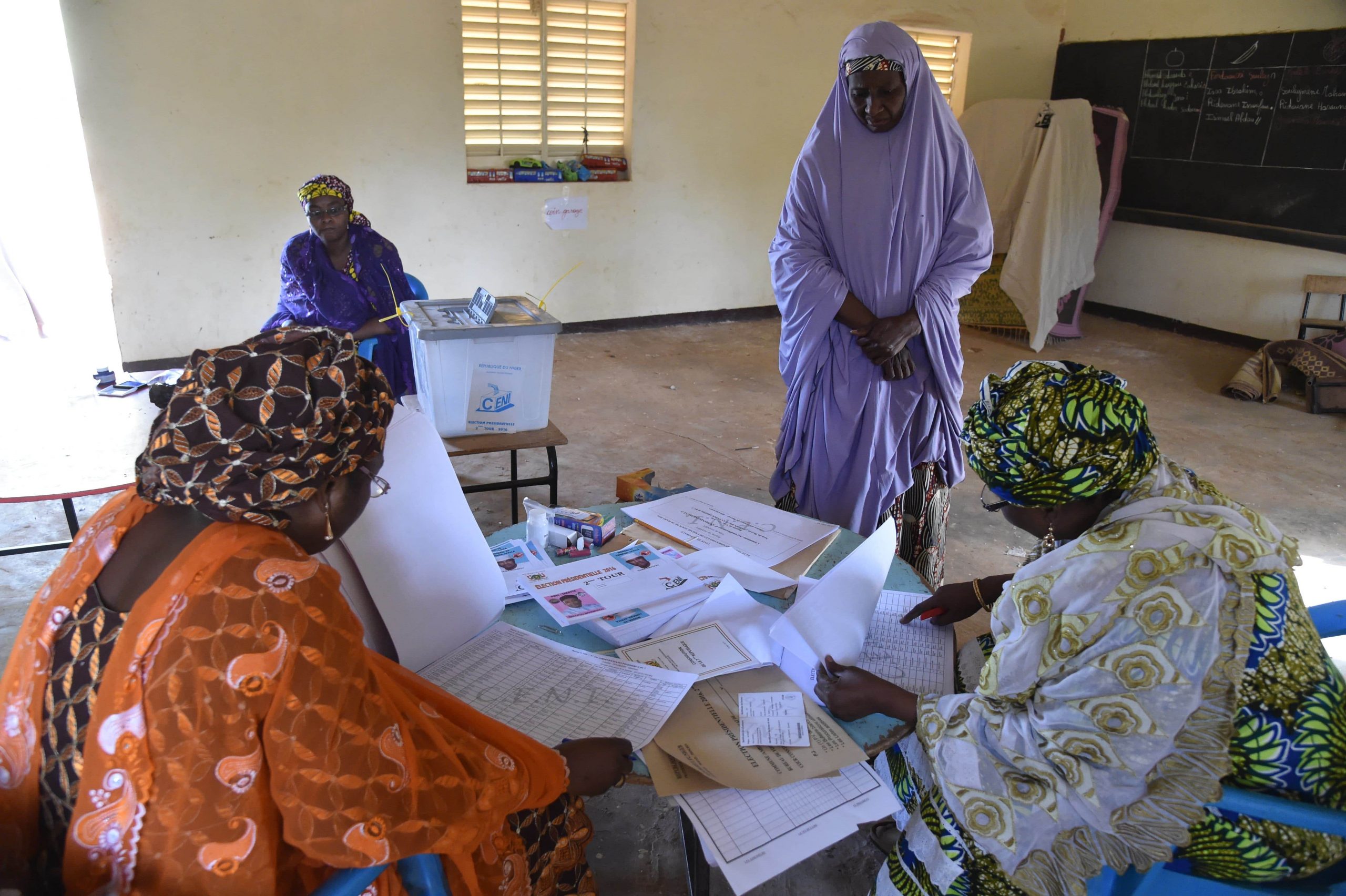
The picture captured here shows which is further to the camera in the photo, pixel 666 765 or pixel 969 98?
pixel 969 98

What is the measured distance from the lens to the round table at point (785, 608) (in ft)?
4.02

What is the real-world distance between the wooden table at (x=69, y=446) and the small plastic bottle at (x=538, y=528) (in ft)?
2.99

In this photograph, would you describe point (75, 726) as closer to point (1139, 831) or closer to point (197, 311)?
point (1139, 831)

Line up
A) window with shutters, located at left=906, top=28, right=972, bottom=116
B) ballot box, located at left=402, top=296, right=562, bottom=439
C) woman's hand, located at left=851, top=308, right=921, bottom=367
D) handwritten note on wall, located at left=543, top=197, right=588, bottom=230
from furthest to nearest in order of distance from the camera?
1. window with shutters, located at left=906, top=28, right=972, bottom=116
2. handwritten note on wall, located at left=543, top=197, right=588, bottom=230
3. ballot box, located at left=402, top=296, right=562, bottom=439
4. woman's hand, located at left=851, top=308, right=921, bottom=367

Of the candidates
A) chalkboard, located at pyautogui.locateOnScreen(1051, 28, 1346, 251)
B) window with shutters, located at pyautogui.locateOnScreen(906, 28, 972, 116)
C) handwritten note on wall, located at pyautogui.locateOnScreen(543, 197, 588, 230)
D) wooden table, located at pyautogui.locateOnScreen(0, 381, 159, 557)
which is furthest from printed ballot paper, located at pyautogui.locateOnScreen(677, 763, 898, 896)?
window with shutters, located at pyautogui.locateOnScreen(906, 28, 972, 116)

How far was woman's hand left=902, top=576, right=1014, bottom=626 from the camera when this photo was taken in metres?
1.50

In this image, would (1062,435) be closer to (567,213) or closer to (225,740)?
(225,740)

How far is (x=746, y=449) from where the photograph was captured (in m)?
4.42

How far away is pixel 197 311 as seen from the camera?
519 cm

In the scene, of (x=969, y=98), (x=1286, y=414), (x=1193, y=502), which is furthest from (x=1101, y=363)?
(x=1193, y=502)

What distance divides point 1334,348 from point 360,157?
6.15 m

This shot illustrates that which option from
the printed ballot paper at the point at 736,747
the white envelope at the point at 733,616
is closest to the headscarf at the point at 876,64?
the white envelope at the point at 733,616

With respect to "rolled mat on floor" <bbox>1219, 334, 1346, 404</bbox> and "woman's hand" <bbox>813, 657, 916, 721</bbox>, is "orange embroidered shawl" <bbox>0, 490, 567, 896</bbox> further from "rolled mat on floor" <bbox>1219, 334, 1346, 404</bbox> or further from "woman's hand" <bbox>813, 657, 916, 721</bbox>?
"rolled mat on floor" <bbox>1219, 334, 1346, 404</bbox>

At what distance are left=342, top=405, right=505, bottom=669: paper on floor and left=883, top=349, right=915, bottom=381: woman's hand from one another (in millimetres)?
1324
